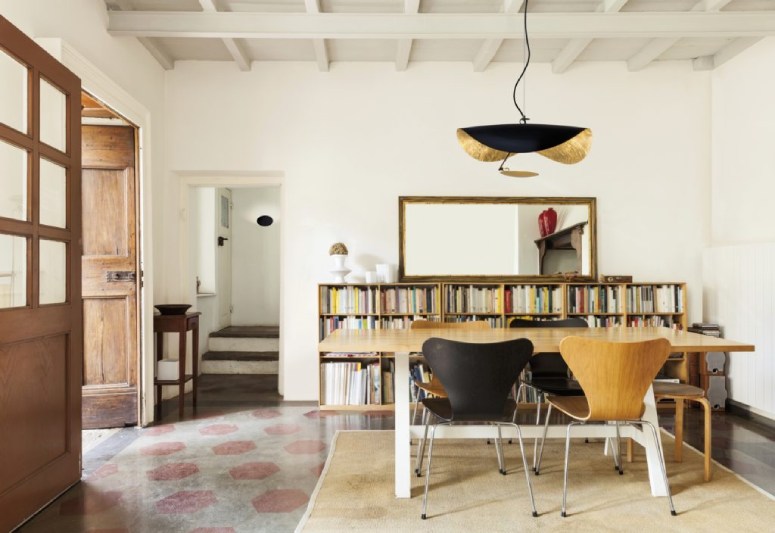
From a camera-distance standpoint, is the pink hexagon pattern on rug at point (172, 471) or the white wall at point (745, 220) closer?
the pink hexagon pattern on rug at point (172, 471)

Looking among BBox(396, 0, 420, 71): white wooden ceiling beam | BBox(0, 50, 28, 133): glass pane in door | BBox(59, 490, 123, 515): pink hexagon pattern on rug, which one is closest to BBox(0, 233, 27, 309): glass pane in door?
BBox(0, 50, 28, 133): glass pane in door

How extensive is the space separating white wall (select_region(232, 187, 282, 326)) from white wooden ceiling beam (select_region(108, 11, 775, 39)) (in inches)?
171

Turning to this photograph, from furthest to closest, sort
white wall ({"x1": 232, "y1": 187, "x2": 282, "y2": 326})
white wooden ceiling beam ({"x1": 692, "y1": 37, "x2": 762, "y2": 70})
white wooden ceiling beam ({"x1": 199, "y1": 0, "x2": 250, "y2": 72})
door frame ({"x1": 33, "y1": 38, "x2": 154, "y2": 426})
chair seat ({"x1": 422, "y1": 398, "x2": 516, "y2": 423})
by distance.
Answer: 1. white wall ({"x1": 232, "y1": 187, "x2": 282, "y2": 326})
2. white wooden ceiling beam ({"x1": 692, "y1": 37, "x2": 762, "y2": 70})
3. door frame ({"x1": 33, "y1": 38, "x2": 154, "y2": 426})
4. white wooden ceiling beam ({"x1": 199, "y1": 0, "x2": 250, "y2": 72})
5. chair seat ({"x1": 422, "y1": 398, "x2": 516, "y2": 423})

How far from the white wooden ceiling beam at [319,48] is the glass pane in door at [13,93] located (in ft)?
6.64

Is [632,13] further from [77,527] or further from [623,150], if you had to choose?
[77,527]

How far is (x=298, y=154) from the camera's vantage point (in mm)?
5090

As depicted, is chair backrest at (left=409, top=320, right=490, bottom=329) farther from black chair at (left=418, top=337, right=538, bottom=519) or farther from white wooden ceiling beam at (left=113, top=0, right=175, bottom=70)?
white wooden ceiling beam at (left=113, top=0, right=175, bottom=70)

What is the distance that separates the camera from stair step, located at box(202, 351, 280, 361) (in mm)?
6273

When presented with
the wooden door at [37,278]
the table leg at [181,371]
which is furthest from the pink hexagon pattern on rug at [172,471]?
the table leg at [181,371]

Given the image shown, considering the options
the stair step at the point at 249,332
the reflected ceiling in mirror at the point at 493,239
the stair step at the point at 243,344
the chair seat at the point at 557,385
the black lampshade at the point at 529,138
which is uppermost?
the black lampshade at the point at 529,138

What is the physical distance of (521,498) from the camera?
2.81m

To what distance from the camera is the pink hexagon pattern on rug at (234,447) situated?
3.59 meters

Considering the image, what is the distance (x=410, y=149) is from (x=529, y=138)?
7.60 ft

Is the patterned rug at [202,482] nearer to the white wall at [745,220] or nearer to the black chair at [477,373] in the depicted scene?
the black chair at [477,373]
